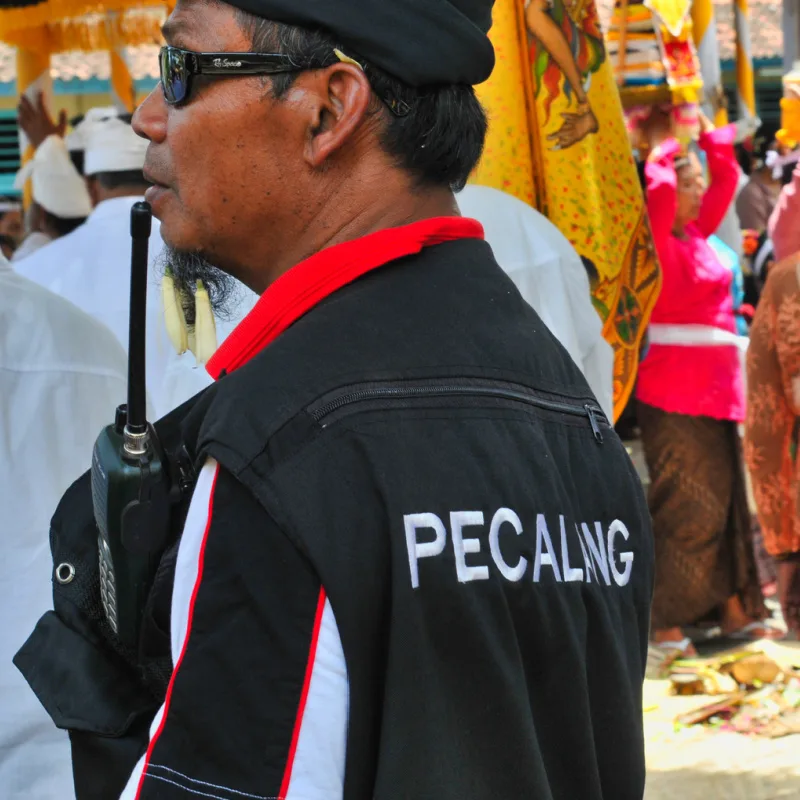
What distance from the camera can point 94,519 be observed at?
137cm

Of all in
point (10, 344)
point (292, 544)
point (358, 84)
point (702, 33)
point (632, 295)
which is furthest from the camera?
point (702, 33)

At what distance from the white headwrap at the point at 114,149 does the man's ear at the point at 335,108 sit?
3.07 m

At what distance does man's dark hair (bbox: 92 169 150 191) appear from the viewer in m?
4.27

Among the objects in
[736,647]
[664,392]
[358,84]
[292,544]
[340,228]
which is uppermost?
[358,84]

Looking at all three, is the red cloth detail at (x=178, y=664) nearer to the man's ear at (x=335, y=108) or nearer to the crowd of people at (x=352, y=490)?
the crowd of people at (x=352, y=490)

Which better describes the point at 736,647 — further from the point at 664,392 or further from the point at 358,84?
the point at 358,84

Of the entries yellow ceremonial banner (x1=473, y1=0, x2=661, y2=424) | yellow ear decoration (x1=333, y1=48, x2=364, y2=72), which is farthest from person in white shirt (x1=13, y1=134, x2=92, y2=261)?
yellow ear decoration (x1=333, y1=48, x2=364, y2=72)

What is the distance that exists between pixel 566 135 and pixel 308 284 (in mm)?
2422

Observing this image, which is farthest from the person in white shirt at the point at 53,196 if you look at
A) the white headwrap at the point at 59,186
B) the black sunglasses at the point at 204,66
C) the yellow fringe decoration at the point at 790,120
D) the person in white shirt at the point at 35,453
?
the black sunglasses at the point at 204,66

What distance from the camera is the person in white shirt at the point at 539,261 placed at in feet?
11.0

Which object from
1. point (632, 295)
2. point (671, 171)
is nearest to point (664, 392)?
point (671, 171)

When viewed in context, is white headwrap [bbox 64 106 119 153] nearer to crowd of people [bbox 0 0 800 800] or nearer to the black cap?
crowd of people [bbox 0 0 800 800]

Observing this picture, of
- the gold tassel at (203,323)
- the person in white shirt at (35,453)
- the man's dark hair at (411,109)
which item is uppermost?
the man's dark hair at (411,109)

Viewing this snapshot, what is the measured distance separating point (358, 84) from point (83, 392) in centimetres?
118
